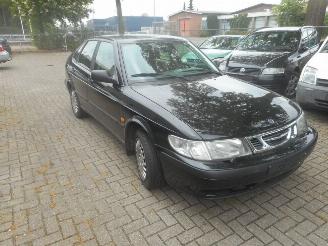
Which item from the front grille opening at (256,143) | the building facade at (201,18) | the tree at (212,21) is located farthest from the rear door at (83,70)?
the tree at (212,21)

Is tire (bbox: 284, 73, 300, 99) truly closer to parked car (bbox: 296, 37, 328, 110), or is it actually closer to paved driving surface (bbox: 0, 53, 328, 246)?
parked car (bbox: 296, 37, 328, 110)

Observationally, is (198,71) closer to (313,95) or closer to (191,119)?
(191,119)

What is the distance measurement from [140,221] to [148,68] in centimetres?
198

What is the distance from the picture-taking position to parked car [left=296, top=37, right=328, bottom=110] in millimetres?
5422

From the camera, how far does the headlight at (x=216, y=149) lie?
278 cm

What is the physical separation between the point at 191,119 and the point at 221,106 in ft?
1.51

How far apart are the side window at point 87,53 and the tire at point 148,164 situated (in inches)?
85.5

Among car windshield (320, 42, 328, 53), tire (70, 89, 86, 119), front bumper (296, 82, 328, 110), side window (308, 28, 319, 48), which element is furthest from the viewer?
side window (308, 28, 319, 48)

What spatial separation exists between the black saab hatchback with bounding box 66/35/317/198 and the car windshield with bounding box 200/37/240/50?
653 centimetres

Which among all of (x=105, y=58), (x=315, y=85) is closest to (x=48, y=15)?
(x=105, y=58)

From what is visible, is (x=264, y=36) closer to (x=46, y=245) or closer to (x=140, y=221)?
(x=140, y=221)

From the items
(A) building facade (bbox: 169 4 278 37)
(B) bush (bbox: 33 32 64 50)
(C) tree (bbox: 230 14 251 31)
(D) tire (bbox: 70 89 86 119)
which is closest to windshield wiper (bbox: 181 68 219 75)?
(D) tire (bbox: 70 89 86 119)

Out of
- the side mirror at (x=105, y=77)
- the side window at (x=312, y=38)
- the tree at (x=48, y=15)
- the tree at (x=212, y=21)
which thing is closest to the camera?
the side mirror at (x=105, y=77)

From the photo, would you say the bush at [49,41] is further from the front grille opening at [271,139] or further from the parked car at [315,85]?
the front grille opening at [271,139]
